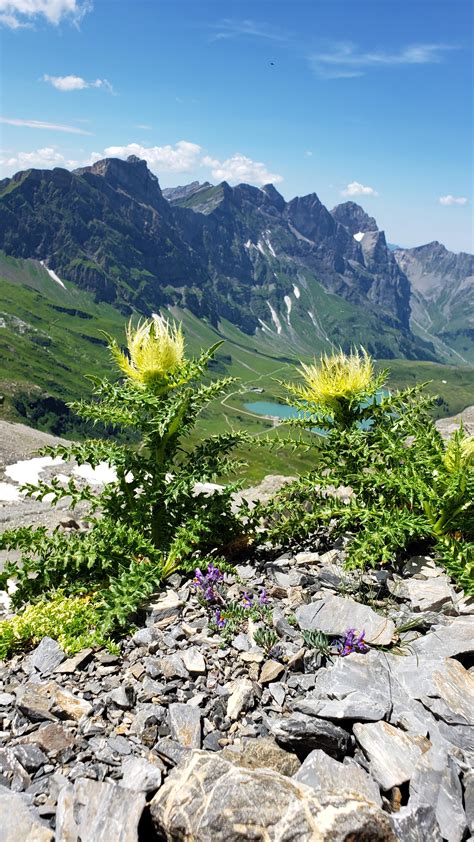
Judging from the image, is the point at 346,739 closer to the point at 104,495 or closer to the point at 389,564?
the point at 389,564

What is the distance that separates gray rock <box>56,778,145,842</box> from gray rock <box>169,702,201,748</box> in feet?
2.65

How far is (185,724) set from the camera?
16.9ft

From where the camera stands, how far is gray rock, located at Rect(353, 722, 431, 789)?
4.48 meters

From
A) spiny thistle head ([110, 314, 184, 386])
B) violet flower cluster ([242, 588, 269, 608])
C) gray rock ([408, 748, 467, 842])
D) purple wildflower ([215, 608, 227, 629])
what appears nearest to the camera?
gray rock ([408, 748, 467, 842])

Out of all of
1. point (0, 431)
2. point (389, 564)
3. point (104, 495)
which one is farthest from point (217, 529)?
point (0, 431)

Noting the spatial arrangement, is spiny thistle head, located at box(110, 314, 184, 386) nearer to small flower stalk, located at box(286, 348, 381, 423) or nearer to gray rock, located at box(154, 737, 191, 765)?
small flower stalk, located at box(286, 348, 381, 423)

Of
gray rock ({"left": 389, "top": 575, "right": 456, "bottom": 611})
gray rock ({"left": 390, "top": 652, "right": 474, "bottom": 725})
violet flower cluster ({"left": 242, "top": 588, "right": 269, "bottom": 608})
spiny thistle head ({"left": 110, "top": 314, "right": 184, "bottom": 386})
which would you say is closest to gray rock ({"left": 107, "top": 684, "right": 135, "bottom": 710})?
violet flower cluster ({"left": 242, "top": 588, "right": 269, "bottom": 608})

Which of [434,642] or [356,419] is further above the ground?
[356,419]

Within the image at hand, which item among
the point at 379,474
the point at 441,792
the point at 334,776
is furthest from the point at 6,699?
the point at 379,474

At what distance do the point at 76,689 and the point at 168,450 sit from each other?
373 centimetres

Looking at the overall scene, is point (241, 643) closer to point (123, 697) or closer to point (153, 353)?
point (123, 697)

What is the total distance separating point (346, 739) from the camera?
15.7 feet

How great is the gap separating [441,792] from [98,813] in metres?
2.58

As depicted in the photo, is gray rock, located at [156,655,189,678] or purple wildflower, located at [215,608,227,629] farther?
purple wildflower, located at [215,608,227,629]
